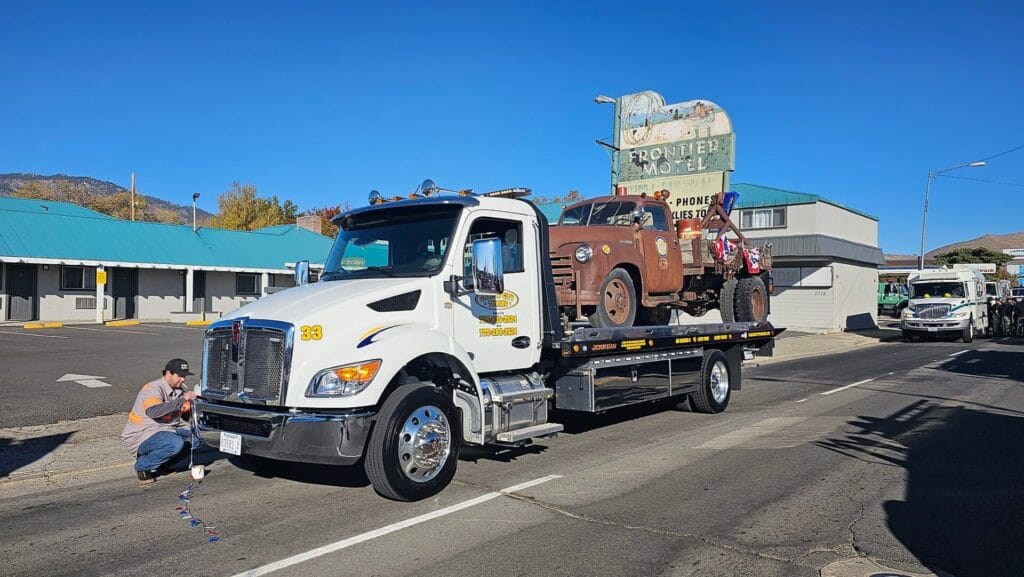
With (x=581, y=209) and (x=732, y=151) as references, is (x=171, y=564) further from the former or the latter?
(x=732, y=151)

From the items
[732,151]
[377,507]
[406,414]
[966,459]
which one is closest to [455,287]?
[406,414]

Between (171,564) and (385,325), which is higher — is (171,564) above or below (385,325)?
below

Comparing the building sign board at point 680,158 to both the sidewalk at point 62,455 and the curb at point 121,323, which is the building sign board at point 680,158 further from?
the curb at point 121,323

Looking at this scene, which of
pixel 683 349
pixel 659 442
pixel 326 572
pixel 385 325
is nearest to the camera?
pixel 326 572

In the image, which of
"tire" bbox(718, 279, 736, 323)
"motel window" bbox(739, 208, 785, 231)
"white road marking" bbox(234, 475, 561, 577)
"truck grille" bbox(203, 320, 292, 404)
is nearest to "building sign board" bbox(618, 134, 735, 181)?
"tire" bbox(718, 279, 736, 323)

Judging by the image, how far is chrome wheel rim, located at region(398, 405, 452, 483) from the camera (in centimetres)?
605

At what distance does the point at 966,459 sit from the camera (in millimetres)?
7727

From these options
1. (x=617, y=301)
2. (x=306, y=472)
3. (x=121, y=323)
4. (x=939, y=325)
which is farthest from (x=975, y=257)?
A: (x=306, y=472)

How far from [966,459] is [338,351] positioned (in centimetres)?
650

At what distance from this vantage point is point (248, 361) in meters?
6.05

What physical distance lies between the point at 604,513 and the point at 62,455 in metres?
6.11

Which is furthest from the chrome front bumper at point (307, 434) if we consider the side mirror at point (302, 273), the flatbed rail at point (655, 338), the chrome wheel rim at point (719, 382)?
the chrome wheel rim at point (719, 382)

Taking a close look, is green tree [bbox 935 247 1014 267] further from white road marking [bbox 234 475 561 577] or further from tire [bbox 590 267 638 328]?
white road marking [bbox 234 475 561 577]

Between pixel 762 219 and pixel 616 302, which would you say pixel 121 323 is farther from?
pixel 762 219
